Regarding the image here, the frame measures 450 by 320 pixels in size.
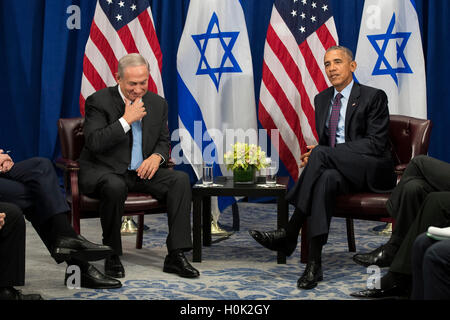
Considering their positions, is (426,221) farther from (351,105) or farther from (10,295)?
(10,295)

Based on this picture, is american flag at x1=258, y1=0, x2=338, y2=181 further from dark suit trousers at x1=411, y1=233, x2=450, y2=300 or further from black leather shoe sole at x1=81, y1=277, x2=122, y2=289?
dark suit trousers at x1=411, y1=233, x2=450, y2=300

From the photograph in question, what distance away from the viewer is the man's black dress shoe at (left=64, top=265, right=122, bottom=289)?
346 cm

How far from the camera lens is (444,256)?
234 cm

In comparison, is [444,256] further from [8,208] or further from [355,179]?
[8,208]

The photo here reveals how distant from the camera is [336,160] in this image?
12.7ft

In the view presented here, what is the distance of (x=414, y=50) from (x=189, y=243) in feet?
8.67

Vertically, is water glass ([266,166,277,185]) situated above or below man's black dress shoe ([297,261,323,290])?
above

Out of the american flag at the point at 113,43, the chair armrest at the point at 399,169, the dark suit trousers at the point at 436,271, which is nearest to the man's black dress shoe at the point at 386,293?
the dark suit trousers at the point at 436,271

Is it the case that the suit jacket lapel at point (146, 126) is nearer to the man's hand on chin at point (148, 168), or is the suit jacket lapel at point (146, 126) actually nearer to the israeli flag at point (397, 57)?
the man's hand on chin at point (148, 168)

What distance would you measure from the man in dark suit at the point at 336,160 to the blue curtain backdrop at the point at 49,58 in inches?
80.6

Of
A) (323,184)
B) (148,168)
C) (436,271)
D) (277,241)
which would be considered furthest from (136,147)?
(436,271)

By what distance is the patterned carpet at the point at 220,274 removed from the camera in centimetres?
338

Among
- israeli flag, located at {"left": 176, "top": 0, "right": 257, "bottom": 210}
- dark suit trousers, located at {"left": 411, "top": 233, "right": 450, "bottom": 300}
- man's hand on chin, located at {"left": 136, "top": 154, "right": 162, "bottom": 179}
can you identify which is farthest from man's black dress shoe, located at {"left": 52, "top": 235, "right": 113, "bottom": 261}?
israeli flag, located at {"left": 176, "top": 0, "right": 257, "bottom": 210}

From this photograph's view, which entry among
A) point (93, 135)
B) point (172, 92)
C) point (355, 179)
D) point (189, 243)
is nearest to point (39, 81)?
point (172, 92)
